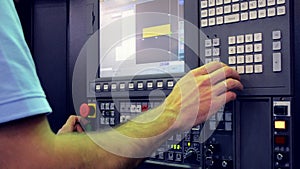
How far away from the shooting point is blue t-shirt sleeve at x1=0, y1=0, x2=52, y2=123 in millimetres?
562

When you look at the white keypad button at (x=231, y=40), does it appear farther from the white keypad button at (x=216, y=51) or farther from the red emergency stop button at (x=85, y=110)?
the red emergency stop button at (x=85, y=110)

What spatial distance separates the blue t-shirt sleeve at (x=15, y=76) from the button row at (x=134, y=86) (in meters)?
0.35

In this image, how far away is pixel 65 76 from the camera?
1192 millimetres

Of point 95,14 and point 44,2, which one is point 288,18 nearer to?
point 95,14

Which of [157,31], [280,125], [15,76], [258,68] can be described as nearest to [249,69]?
[258,68]

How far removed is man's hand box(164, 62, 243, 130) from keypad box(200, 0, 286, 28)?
11cm

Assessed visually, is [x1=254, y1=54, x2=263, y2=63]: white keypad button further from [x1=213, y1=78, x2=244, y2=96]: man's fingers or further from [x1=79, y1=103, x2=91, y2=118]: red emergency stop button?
[x1=79, y1=103, x2=91, y2=118]: red emergency stop button

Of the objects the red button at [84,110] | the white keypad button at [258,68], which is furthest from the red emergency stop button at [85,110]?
the white keypad button at [258,68]

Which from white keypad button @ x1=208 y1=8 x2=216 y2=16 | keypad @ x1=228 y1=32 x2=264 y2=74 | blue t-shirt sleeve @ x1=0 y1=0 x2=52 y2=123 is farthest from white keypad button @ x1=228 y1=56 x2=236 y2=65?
blue t-shirt sleeve @ x1=0 y1=0 x2=52 y2=123

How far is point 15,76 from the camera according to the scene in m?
0.57

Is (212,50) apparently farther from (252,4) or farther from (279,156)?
(279,156)

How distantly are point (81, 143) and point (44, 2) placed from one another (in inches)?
26.7

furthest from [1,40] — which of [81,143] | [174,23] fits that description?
[174,23]

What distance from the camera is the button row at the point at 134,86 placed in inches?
35.3
